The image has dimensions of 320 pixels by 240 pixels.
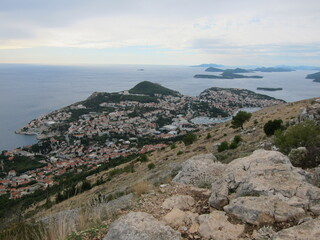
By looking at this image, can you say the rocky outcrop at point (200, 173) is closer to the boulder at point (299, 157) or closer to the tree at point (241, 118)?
the boulder at point (299, 157)

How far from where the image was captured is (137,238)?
2.96 meters

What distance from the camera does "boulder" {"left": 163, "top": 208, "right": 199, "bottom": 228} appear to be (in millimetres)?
3439

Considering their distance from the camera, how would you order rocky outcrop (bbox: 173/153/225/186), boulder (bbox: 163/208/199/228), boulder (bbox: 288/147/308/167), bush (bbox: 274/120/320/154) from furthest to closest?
1. bush (bbox: 274/120/320/154)
2. boulder (bbox: 288/147/308/167)
3. rocky outcrop (bbox: 173/153/225/186)
4. boulder (bbox: 163/208/199/228)

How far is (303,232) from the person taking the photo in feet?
8.33

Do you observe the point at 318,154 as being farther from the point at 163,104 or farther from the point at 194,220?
the point at 163,104

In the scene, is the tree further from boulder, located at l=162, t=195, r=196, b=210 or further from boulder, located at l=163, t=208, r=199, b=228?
boulder, located at l=163, t=208, r=199, b=228

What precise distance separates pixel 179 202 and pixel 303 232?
2.09 m

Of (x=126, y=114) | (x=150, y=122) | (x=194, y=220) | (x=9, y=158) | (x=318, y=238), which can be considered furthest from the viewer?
(x=126, y=114)

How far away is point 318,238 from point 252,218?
2.87 ft

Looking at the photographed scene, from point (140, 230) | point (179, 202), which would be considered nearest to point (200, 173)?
point (179, 202)

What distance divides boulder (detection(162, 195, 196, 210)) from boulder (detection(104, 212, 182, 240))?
2.60 feet

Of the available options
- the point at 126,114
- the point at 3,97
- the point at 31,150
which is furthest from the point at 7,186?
the point at 3,97

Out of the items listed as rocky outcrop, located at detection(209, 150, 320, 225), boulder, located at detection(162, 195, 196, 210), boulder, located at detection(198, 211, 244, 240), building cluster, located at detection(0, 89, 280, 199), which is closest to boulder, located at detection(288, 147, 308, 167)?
rocky outcrop, located at detection(209, 150, 320, 225)

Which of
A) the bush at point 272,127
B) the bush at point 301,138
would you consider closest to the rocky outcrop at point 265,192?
the bush at point 301,138
